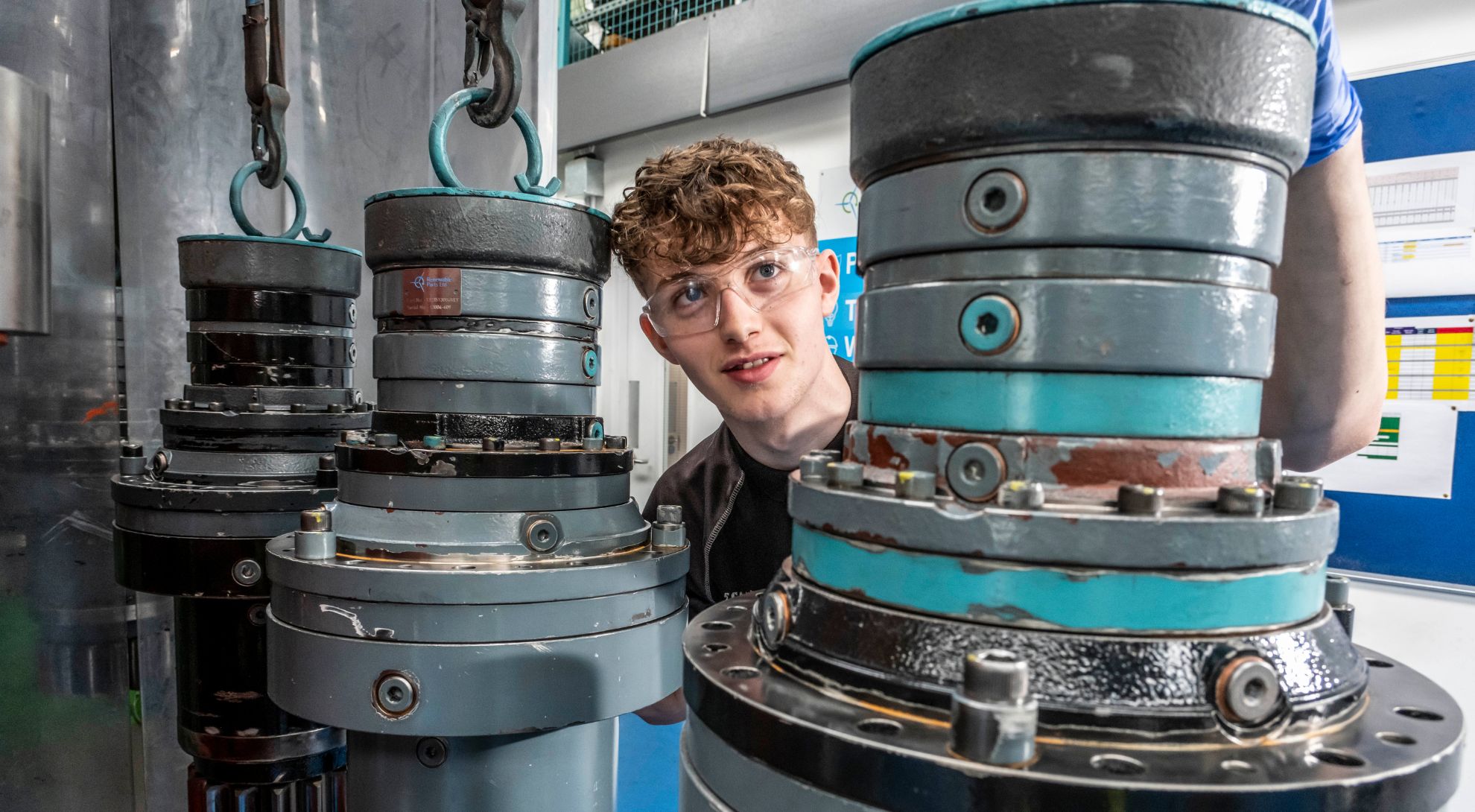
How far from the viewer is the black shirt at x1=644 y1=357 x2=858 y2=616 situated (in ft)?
5.25

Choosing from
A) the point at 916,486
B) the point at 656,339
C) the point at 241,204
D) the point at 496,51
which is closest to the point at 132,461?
the point at 241,204

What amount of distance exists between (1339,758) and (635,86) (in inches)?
138

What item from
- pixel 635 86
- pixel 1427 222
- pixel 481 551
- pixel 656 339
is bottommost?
pixel 481 551

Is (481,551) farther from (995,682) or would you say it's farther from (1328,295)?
(1328,295)

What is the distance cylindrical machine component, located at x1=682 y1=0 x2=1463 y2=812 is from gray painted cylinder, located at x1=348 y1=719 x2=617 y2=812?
52 cm

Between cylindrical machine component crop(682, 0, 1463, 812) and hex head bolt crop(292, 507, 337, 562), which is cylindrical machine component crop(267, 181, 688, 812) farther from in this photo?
cylindrical machine component crop(682, 0, 1463, 812)

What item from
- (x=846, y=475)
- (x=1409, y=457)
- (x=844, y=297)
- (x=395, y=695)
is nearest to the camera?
(x=846, y=475)

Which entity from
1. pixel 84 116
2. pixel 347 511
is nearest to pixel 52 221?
pixel 84 116

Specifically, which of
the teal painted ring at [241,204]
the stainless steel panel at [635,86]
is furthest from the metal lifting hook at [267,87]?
the stainless steel panel at [635,86]

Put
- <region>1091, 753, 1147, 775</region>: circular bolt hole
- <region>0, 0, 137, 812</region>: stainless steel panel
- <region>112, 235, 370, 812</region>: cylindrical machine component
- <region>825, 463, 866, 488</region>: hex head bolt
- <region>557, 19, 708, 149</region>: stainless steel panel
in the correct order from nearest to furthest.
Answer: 1. <region>1091, 753, 1147, 775</region>: circular bolt hole
2. <region>825, 463, 866, 488</region>: hex head bolt
3. <region>112, 235, 370, 812</region>: cylindrical machine component
4. <region>0, 0, 137, 812</region>: stainless steel panel
5. <region>557, 19, 708, 149</region>: stainless steel panel

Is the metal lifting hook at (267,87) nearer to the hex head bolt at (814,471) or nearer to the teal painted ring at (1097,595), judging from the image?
the hex head bolt at (814,471)

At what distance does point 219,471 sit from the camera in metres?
1.36

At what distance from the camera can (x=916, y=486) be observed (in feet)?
1.56

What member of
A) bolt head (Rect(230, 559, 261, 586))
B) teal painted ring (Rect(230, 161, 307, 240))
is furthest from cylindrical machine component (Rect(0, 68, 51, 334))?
bolt head (Rect(230, 559, 261, 586))
